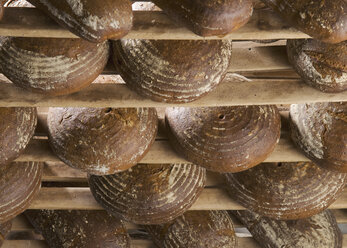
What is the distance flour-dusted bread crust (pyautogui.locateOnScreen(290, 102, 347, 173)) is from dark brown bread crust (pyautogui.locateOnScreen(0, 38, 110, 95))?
2.56 feet

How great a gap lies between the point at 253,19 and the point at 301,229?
1038 millimetres

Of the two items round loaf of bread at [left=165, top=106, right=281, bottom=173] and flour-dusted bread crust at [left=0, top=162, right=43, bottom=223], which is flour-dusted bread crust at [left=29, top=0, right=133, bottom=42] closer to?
round loaf of bread at [left=165, top=106, right=281, bottom=173]

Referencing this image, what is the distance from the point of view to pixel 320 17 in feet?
4.99

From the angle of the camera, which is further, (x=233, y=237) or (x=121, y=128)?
(x=233, y=237)

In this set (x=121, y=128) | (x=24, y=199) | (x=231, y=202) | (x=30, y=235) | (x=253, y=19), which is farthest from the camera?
(x=30, y=235)

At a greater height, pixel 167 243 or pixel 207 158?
pixel 207 158

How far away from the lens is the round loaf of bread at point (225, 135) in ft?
6.18

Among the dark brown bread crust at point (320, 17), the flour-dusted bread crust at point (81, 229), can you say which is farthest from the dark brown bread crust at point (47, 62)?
the flour-dusted bread crust at point (81, 229)

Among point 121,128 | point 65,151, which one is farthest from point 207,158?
point 65,151

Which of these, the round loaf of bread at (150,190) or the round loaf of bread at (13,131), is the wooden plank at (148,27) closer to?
the round loaf of bread at (13,131)

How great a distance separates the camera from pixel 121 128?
1.83 m

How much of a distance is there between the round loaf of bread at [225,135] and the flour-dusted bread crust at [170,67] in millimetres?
209

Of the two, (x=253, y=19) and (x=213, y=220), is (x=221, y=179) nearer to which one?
(x=213, y=220)

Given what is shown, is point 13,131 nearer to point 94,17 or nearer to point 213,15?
point 94,17
